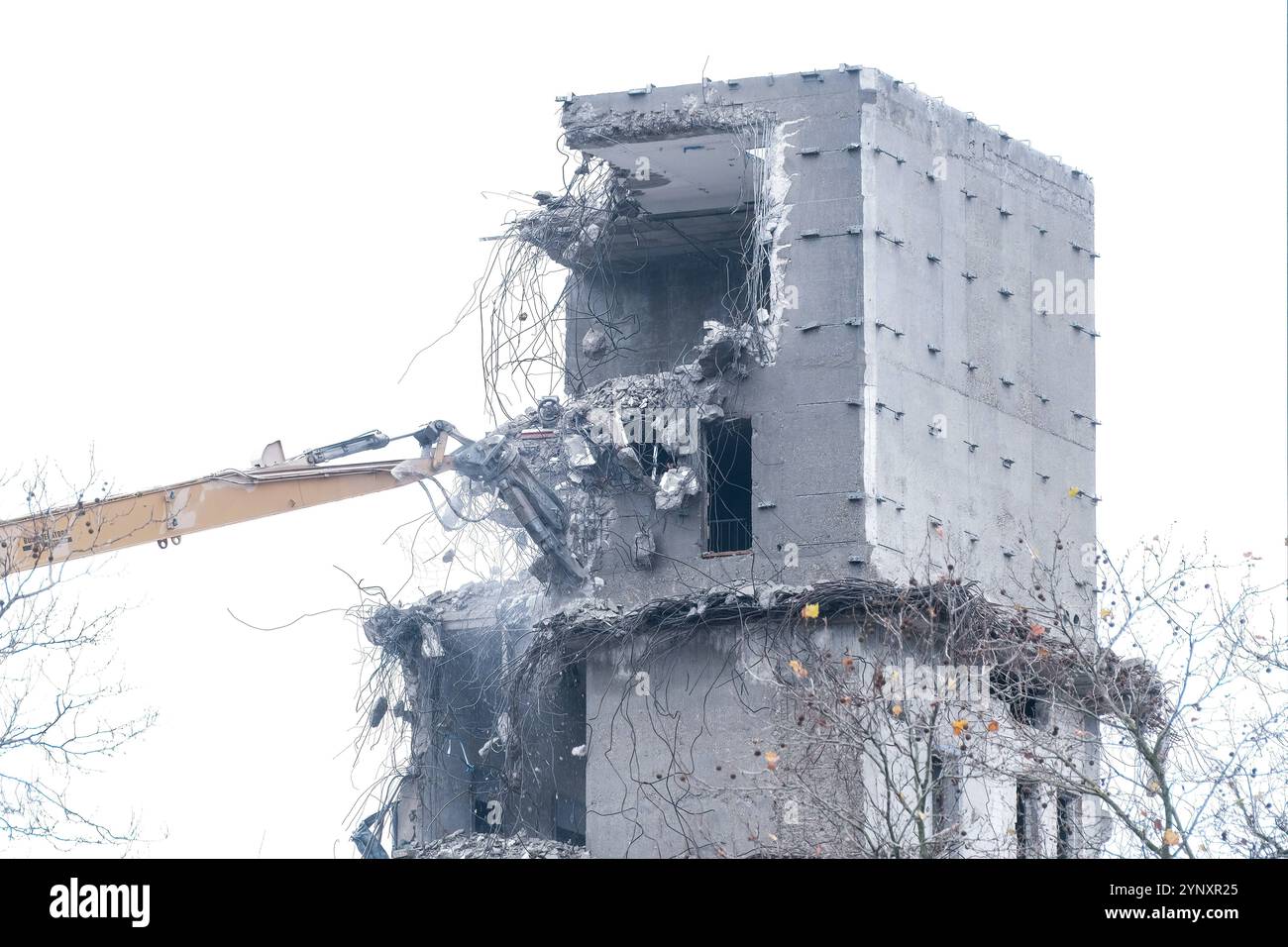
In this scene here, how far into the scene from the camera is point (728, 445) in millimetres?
25828

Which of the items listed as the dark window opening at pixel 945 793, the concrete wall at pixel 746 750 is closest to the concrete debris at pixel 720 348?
the concrete wall at pixel 746 750

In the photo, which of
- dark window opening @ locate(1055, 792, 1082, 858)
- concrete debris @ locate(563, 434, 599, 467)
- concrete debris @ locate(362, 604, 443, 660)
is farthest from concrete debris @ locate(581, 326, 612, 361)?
dark window opening @ locate(1055, 792, 1082, 858)

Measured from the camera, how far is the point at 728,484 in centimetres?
2652

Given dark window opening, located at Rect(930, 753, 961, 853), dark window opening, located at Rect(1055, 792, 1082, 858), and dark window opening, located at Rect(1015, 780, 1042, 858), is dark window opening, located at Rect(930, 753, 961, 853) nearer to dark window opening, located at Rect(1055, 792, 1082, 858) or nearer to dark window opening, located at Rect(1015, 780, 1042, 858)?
dark window opening, located at Rect(1015, 780, 1042, 858)

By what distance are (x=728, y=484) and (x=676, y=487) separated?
184 centimetres

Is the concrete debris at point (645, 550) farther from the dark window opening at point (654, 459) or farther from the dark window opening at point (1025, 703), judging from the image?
the dark window opening at point (1025, 703)

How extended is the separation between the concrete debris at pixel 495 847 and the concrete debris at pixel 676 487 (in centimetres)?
356

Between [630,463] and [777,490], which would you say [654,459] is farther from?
Answer: [777,490]

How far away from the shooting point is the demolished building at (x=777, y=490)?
→ 77.9 feet

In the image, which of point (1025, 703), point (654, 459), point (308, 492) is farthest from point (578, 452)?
point (1025, 703)

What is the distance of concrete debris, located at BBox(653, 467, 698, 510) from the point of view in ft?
81.2
